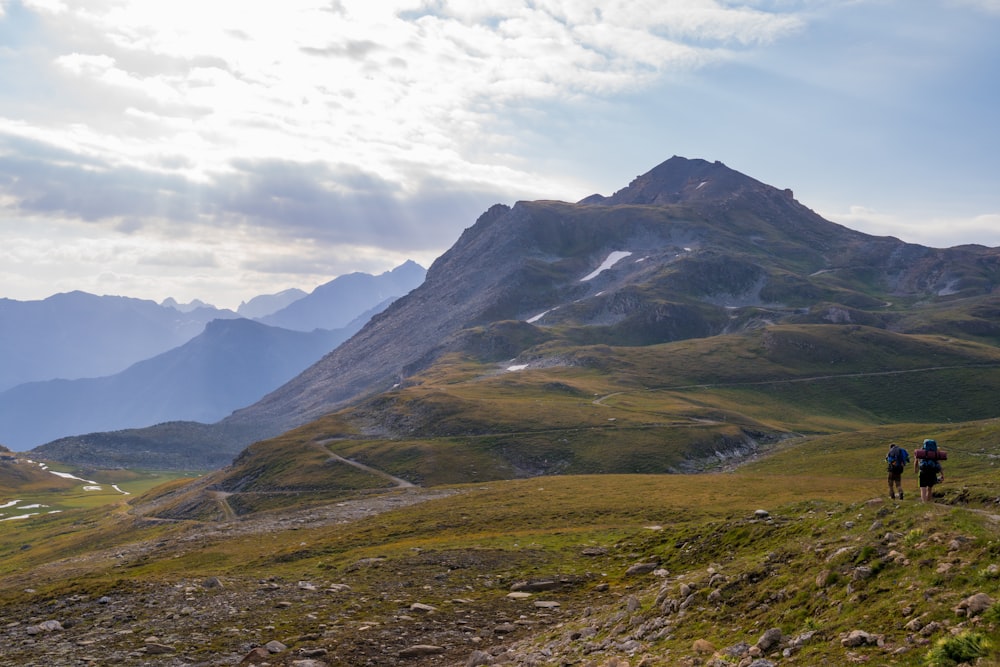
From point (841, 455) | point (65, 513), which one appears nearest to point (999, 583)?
point (841, 455)

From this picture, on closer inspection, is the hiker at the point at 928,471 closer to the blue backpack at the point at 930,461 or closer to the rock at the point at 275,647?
the blue backpack at the point at 930,461

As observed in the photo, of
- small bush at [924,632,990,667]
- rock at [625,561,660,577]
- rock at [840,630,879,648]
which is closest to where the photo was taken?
small bush at [924,632,990,667]

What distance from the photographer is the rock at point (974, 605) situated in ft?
48.5

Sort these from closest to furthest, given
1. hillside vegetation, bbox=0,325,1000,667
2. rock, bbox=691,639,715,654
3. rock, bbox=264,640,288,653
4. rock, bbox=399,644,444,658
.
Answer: hillside vegetation, bbox=0,325,1000,667
rock, bbox=691,639,715,654
rock, bbox=399,644,444,658
rock, bbox=264,640,288,653

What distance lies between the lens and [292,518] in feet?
249

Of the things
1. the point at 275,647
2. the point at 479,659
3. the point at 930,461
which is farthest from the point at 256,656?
the point at 930,461

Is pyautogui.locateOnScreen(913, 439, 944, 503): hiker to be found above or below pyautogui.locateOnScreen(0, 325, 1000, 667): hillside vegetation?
above

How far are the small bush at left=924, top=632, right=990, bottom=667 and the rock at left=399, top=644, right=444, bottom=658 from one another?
694 inches

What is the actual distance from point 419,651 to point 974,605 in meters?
18.6

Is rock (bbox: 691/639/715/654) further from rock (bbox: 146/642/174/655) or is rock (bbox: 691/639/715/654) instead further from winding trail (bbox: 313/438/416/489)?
winding trail (bbox: 313/438/416/489)

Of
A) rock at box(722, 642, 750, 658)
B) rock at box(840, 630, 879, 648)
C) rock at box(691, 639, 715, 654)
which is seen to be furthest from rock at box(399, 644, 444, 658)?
rock at box(840, 630, 879, 648)

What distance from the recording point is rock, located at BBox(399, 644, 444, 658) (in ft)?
85.9

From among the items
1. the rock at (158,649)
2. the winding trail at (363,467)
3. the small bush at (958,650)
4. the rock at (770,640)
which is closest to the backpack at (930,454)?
the rock at (770,640)

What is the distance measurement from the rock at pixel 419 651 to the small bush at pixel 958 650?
1762 centimetres
